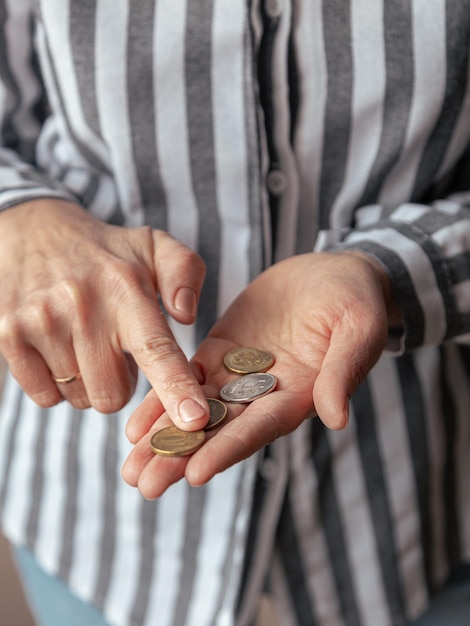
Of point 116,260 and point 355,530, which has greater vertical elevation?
point 116,260

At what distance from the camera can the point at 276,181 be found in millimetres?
832

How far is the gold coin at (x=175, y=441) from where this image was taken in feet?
1.81

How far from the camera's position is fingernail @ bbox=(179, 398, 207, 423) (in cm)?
57

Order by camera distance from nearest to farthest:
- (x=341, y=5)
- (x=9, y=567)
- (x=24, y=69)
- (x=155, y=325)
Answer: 1. (x=155, y=325)
2. (x=341, y=5)
3. (x=24, y=69)
4. (x=9, y=567)

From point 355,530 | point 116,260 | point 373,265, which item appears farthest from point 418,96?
point 355,530

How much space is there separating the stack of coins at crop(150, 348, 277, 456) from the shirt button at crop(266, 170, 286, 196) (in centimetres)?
23

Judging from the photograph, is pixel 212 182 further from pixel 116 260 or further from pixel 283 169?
pixel 116 260

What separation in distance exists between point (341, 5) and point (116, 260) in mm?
360

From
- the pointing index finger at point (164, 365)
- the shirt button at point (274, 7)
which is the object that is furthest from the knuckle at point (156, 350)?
the shirt button at point (274, 7)

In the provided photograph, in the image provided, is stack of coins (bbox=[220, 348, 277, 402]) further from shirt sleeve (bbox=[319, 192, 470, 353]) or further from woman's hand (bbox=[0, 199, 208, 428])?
shirt sleeve (bbox=[319, 192, 470, 353])

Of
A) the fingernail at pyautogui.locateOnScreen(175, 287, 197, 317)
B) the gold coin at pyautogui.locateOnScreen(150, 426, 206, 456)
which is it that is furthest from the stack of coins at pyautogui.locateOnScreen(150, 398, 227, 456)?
the fingernail at pyautogui.locateOnScreen(175, 287, 197, 317)

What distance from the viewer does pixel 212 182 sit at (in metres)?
0.84

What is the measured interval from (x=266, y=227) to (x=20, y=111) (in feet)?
1.15

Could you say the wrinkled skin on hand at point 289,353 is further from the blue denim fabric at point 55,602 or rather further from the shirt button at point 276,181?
the blue denim fabric at point 55,602
